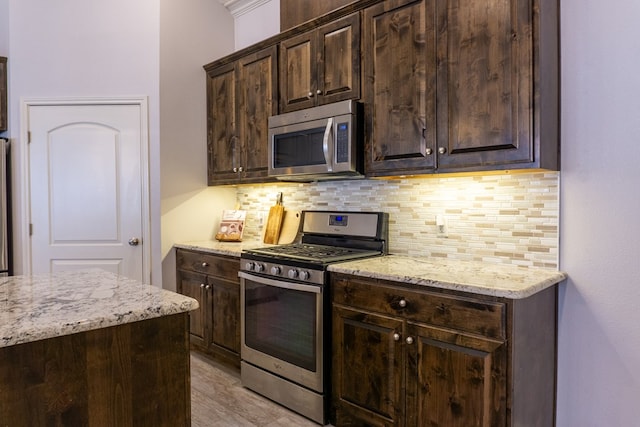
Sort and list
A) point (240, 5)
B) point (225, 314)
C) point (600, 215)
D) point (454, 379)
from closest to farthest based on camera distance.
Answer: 1. point (454, 379)
2. point (600, 215)
3. point (225, 314)
4. point (240, 5)

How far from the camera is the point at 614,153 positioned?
185 centimetres

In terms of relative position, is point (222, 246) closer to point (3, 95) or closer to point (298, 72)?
point (298, 72)

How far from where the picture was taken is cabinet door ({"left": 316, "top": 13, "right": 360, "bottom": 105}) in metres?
2.49

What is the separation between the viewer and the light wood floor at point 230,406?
Result: 2.37 m

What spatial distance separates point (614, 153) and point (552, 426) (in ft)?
4.23

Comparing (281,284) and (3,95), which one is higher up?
(3,95)

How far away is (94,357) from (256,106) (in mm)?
2304

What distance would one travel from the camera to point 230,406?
8.38ft

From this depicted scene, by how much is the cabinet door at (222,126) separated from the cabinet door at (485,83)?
181 centimetres

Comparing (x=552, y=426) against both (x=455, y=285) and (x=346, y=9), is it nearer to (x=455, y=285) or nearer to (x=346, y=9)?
(x=455, y=285)

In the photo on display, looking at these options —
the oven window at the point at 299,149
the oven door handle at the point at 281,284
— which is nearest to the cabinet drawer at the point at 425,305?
the oven door handle at the point at 281,284

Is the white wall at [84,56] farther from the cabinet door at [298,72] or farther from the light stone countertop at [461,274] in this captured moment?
the light stone countertop at [461,274]

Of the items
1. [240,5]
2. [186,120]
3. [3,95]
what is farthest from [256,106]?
[3,95]

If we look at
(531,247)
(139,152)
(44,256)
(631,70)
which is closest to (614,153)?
(631,70)
